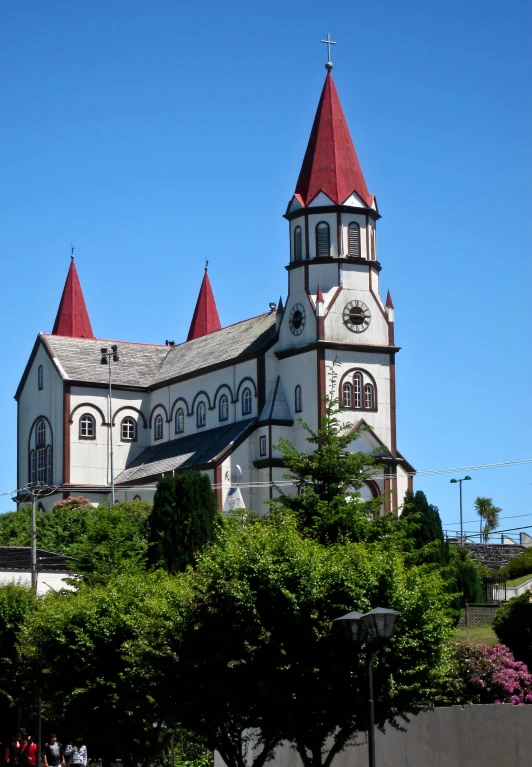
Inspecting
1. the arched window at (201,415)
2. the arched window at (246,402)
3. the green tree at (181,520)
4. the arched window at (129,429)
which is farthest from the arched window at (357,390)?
the arched window at (129,429)

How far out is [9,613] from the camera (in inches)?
1587

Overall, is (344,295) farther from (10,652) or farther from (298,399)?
(10,652)

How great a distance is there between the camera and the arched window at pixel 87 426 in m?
91.5

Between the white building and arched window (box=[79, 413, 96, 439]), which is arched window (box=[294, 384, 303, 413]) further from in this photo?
arched window (box=[79, 413, 96, 439])

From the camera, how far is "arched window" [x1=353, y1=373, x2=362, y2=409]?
Result: 78.8 m

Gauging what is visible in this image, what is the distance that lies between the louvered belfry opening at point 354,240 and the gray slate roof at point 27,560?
2648 centimetres

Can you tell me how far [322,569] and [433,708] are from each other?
3681 mm

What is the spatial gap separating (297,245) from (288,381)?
7364mm

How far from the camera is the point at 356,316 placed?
79.9 m

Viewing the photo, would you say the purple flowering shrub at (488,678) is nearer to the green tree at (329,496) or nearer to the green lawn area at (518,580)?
the green tree at (329,496)

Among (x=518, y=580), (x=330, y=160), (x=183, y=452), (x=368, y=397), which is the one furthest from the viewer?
(x=183, y=452)

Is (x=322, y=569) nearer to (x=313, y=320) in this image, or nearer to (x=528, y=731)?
(x=528, y=731)

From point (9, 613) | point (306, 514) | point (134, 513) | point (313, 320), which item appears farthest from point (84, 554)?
point (313, 320)

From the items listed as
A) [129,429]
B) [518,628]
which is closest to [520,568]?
[518,628]
